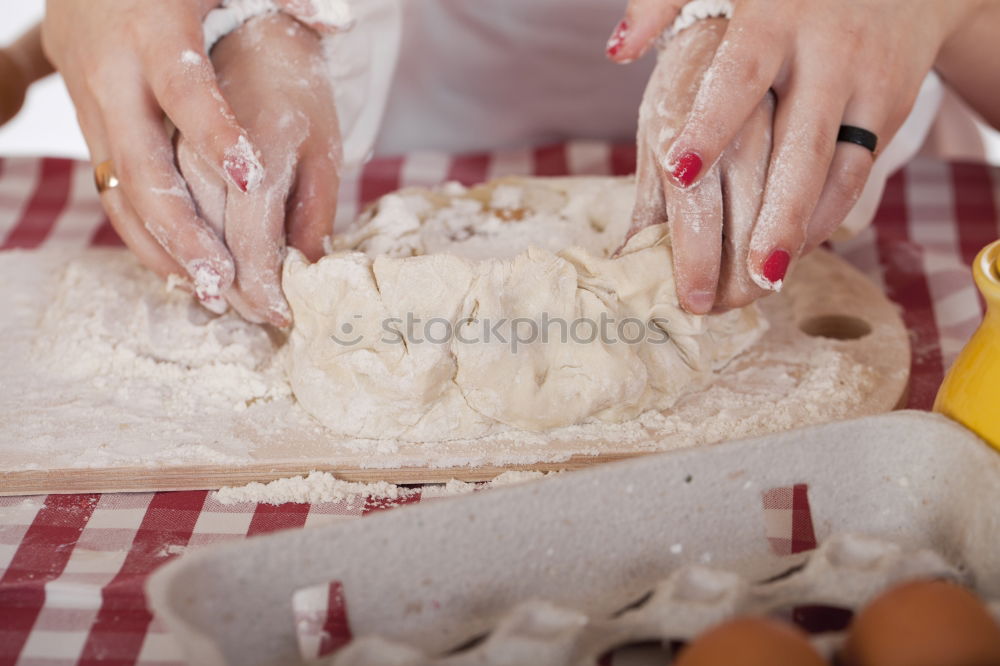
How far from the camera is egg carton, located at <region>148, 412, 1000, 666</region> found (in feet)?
2.60

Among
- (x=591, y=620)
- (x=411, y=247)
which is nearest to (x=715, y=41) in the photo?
(x=411, y=247)

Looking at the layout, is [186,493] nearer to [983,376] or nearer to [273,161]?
[273,161]

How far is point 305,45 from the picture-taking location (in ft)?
4.58

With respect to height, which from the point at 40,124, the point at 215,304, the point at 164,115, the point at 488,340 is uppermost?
the point at 164,115

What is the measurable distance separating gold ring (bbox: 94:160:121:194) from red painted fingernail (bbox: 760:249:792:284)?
0.88 metres

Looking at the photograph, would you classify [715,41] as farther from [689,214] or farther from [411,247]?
[411,247]

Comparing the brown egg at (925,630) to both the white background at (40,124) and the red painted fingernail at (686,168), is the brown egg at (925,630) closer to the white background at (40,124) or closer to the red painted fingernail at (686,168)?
the red painted fingernail at (686,168)

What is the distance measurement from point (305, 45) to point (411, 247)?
1.12ft

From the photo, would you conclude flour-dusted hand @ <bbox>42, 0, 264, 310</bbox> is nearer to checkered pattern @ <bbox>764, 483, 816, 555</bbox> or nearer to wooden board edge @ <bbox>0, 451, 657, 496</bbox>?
wooden board edge @ <bbox>0, 451, 657, 496</bbox>

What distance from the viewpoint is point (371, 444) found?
119 cm

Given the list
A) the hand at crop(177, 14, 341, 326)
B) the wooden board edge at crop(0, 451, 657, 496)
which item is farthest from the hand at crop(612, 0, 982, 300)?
the hand at crop(177, 14, 341, 326)

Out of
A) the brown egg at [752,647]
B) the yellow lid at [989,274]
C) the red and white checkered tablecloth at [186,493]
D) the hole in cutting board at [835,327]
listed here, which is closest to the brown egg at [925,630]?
the brown egg at [752,647]

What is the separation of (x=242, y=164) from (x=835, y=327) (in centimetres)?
92

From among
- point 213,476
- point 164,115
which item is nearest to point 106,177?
point 164,115
